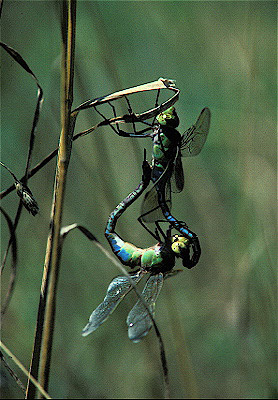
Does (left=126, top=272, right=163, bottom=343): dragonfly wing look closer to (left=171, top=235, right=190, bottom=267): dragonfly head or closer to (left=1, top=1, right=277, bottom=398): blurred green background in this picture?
(left=171, top=235, right=190, bottom=267): dragonfly head

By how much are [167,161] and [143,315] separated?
0.31 m

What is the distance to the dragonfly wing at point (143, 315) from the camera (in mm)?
841

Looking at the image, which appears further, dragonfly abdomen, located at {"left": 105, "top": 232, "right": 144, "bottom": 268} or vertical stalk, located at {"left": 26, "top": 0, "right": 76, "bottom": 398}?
dragonfly abdomen, located at {"left": 105, "top": 232, "right": 144, "bottom": 268}

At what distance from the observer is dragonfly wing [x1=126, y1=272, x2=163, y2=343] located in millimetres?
841

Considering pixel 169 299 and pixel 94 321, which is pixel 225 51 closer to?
pixel 169 299

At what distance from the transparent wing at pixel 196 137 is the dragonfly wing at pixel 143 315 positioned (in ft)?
0.91

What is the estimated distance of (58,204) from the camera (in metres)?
0.69

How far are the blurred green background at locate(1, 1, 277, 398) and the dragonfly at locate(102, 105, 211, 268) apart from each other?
371 millimetres

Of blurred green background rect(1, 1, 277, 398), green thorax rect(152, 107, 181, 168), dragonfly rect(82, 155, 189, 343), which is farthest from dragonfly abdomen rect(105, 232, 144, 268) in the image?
blurred green background rect(1, 1, 277, 398)

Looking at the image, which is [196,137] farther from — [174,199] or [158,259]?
[174,199]

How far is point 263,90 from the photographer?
2.33 m

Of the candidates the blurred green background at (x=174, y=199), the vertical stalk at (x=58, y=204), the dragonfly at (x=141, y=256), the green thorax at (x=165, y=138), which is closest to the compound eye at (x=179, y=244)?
the dragonfly at (x=141, y=256)

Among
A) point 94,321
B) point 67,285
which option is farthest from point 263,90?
point 94,321

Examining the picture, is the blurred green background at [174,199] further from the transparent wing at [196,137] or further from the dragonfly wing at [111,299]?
the dragonfly wing at [111,299]
